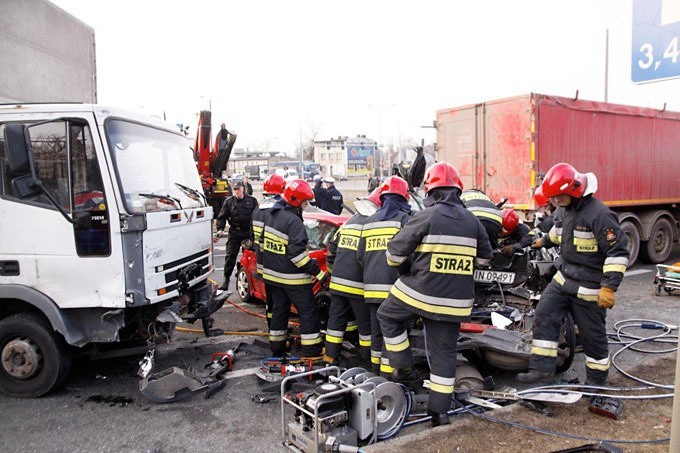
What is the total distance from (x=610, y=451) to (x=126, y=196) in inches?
162

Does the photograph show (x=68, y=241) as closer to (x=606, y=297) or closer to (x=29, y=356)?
(x=29, y=356)

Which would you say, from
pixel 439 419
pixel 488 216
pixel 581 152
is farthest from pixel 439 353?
pixel 581 152

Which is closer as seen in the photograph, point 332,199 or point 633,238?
point 633,238

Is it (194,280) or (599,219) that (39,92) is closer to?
(194,280)

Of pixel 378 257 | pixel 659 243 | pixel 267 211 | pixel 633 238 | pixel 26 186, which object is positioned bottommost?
pixel 659 243

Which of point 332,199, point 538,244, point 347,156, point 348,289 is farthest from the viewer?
point 347,156

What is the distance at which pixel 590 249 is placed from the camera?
450cm

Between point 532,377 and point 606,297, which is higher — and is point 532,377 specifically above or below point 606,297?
below

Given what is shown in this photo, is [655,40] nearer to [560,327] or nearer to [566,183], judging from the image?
[566,183]

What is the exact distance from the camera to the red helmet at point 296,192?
5430 mm

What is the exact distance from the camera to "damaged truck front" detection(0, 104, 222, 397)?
4383mm

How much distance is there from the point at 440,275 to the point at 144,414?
274cm

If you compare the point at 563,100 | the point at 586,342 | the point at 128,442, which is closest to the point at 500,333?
the point at 586,342

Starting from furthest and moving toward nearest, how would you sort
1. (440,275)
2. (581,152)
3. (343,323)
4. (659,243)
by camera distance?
(659,243), (581,152), (343,323), (440,275)
